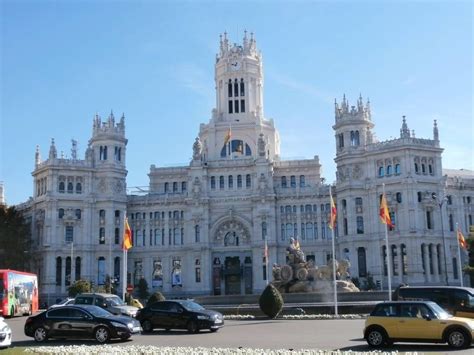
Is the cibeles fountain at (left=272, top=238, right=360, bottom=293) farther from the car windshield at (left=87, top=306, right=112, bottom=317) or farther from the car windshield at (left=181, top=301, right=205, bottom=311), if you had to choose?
the car windshield at (left=87, top=306, right=112, bottom=317)

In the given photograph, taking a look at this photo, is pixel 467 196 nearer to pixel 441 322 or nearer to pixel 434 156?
pixel 434 156

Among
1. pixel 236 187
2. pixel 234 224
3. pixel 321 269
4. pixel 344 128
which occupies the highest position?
pixel 344 128

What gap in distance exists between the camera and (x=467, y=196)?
308 ft

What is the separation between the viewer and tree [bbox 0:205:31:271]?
296 ft

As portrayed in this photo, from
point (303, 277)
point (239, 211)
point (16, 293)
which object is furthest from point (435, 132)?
point (16, 293)

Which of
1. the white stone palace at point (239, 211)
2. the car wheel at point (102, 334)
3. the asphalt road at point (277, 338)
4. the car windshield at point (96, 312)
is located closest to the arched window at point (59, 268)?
the white stone palace at point (239, 211)

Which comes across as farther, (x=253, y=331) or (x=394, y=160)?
(x=394, y=160)

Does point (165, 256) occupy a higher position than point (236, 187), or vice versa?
point (236, 187)

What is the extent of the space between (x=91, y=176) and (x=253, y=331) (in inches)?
2716

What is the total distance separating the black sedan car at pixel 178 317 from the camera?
32.2 meters

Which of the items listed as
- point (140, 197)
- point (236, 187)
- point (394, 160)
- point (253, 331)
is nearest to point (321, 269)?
point (253, 331)

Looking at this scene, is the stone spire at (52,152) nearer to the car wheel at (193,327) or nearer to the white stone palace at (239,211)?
the white stone palace at (239,211)

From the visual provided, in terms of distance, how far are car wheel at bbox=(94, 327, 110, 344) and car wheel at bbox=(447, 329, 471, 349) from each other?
1447cm

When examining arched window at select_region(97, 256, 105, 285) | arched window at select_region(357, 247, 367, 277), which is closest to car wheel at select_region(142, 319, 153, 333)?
arched window at select_region(357, 247, 367, 277)
